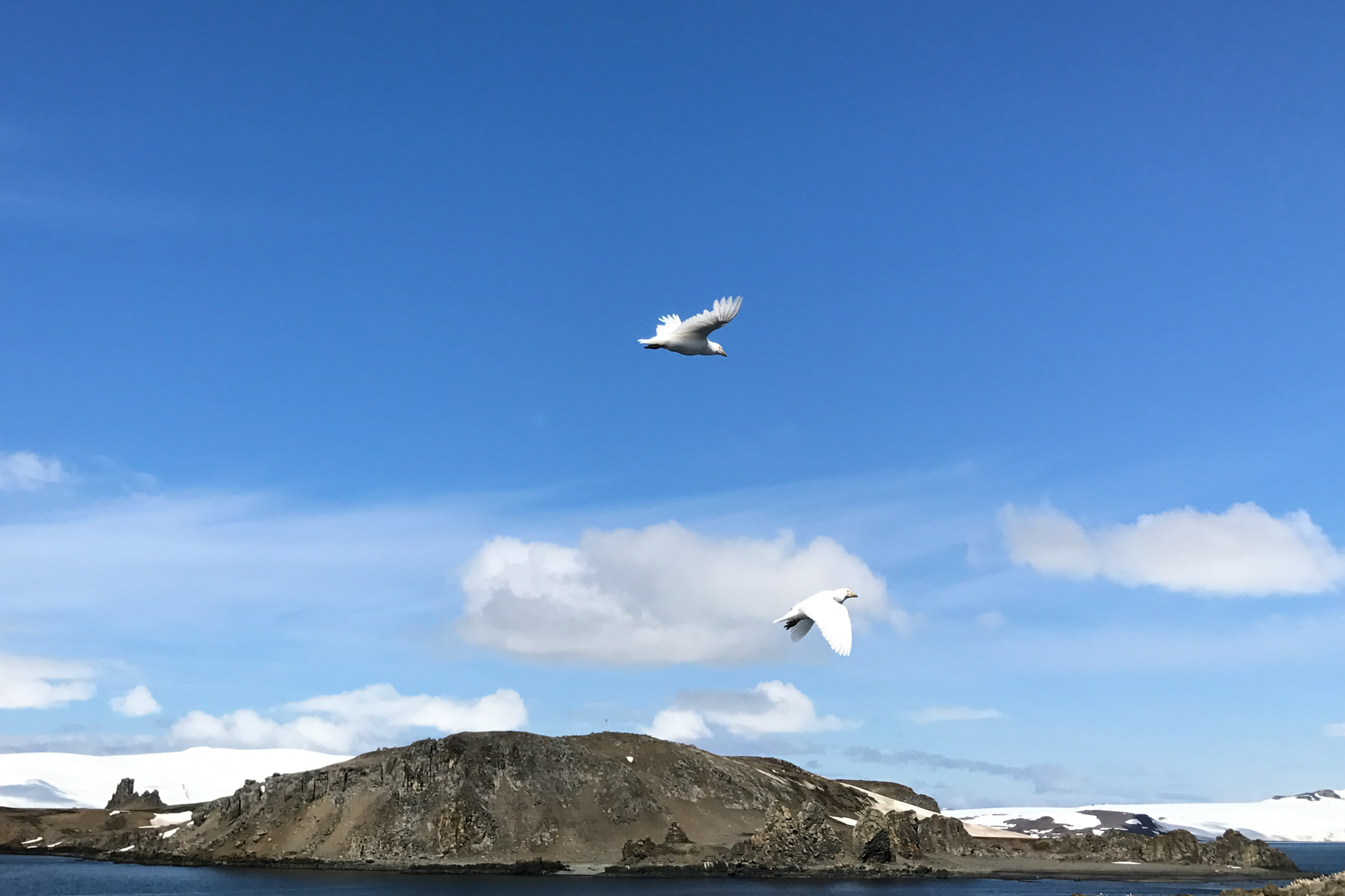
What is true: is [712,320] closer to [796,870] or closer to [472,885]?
[472,885]

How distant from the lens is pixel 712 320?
974 inches

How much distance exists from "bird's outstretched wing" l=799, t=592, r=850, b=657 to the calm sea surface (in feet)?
282

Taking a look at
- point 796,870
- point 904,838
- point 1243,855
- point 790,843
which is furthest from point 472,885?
point 1243,855

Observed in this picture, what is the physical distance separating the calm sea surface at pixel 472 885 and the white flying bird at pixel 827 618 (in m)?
84.3

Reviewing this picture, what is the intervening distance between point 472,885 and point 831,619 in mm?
100439

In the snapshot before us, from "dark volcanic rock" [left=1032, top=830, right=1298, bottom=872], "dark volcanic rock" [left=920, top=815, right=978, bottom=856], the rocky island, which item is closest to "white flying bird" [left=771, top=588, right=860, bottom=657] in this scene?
the rocky island

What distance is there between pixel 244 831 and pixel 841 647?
14497cm

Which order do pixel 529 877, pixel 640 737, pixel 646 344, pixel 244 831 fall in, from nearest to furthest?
1. pixel 646 344
2. pixel 529 877
3. pixel 244 831
4. pixel 640 737

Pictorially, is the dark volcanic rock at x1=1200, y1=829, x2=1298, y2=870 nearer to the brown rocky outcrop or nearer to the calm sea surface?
the calm sea surface

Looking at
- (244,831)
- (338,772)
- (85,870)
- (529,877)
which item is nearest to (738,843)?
(529,877)

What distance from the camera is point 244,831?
14412 centimetres

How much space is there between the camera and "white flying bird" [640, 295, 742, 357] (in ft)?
80.2

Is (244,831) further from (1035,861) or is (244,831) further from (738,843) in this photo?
(1035,861)

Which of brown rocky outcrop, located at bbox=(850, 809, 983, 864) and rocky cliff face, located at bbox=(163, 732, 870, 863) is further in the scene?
brown rocky outcrop, located at bbox=(850, 809, 983, 864)
